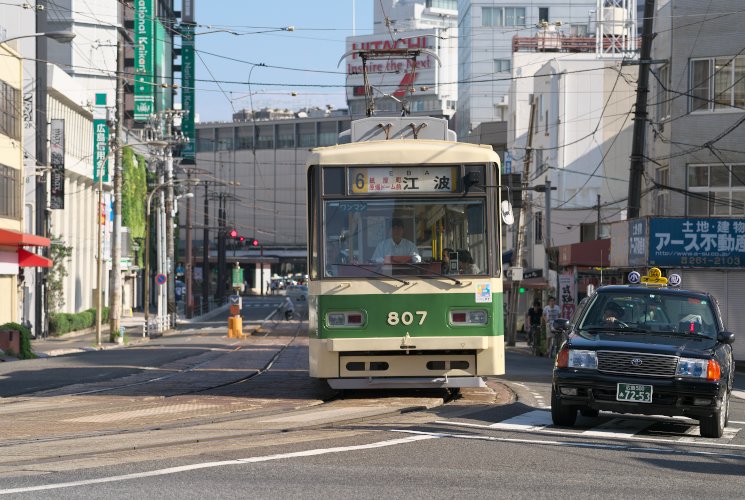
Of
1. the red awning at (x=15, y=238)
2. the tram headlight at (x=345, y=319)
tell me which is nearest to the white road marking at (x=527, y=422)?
the tram headlight at (x=345, y=319)

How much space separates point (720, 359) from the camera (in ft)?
43.7

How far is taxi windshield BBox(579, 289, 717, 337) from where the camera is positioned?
46.3ft

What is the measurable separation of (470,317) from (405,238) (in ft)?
4.49

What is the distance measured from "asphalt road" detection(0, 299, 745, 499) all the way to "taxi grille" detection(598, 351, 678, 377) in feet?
2.35

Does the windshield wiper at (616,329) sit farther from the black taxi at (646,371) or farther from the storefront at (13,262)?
the storefront at (13,262)

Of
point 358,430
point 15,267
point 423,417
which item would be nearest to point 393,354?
point 423,417

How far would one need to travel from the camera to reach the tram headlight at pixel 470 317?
1588 cm

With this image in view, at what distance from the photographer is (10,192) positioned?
153ft

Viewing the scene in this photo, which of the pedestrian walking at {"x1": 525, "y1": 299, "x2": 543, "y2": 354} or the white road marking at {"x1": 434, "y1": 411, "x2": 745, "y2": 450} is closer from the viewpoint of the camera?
the white road marking at {"x1": 434, "y1": 411, "x2": 745, "y2": 450}

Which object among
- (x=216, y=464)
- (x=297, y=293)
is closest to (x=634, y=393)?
(x=216, y=464)

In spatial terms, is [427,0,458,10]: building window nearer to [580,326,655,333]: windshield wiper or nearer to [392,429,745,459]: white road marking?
[580,326,655,333]: windshield wiper

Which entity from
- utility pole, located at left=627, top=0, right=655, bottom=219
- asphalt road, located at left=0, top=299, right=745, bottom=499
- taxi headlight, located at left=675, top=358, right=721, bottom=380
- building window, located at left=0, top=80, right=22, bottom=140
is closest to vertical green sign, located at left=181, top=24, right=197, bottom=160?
building window, located at left=0, top=80, right=22, bottom=140

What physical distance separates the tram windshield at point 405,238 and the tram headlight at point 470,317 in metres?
0.52

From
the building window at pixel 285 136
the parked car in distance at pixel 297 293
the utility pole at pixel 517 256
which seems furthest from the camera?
the building window at pixel 285 136
